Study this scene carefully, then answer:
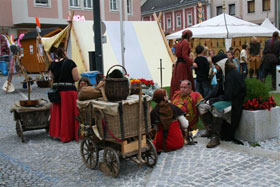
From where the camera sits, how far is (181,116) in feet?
19.5

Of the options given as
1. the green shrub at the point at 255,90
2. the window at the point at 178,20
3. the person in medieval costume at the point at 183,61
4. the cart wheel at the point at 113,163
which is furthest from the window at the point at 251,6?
the cart wheel at the point at 113,163

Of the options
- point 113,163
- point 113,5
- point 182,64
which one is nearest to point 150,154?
point 113,163

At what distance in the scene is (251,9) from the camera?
4141cm

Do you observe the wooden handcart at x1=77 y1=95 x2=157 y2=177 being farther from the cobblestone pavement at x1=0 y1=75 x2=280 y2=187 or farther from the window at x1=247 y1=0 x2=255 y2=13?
the window at x1=247 y1=0 x2=255 y2=13

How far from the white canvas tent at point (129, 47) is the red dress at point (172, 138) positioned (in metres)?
7.86

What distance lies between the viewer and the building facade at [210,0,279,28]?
127 feet

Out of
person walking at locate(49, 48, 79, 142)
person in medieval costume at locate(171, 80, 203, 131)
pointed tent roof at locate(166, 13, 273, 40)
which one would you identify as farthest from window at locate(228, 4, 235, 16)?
person walking at locate(49, 48, 79, 142)

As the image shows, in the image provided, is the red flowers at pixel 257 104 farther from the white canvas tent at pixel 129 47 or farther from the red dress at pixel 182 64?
the white canvas tent at pixel 129 47

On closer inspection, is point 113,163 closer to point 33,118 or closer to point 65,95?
point 65,95

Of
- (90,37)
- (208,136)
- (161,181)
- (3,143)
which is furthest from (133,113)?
(90,37)

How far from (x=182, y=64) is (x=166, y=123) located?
2.92m

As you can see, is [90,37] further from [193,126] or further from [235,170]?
[235,170]

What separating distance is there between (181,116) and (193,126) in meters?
1.01

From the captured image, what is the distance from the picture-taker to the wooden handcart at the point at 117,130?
15.7 ft
